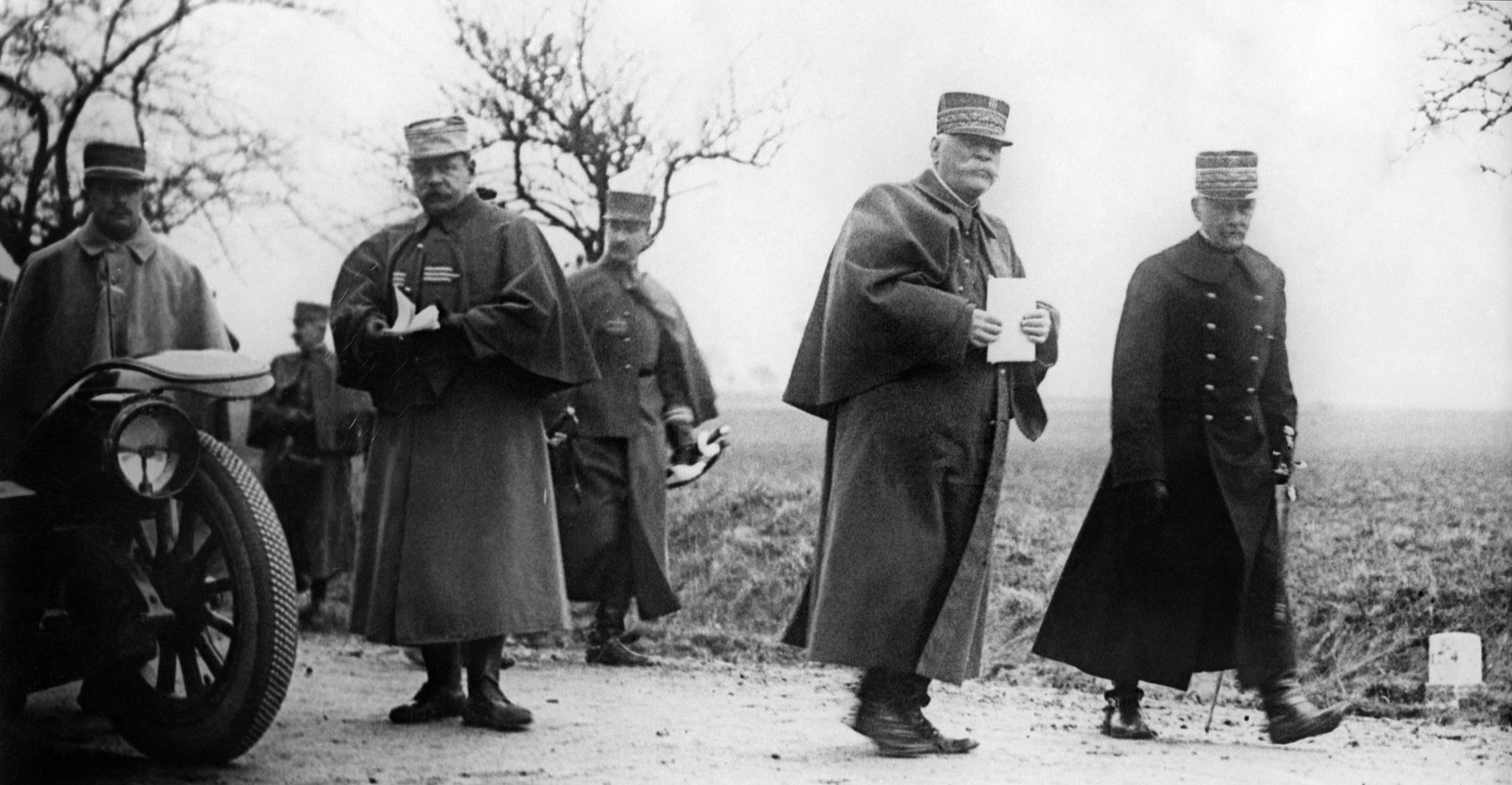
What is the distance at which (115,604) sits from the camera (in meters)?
4.02

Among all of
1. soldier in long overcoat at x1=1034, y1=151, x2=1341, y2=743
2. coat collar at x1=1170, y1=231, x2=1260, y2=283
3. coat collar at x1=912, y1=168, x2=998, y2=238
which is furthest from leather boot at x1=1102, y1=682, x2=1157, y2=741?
coat collar at x1=912, y1=168, x2=998, y2=238

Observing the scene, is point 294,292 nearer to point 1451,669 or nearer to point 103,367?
point 103,367

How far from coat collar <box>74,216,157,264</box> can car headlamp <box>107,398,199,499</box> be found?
1.02m

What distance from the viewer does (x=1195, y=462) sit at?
4953mm

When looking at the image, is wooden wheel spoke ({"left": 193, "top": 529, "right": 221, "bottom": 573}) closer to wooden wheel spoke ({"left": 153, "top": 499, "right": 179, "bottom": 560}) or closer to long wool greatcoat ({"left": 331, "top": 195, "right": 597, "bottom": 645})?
wooden wheel spoke ({"left": 153, "top": 499, "right": 179, "bottom": 560})

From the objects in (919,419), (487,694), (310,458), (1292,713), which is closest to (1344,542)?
(1292,713)

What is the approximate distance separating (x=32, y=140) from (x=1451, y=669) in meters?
4.32

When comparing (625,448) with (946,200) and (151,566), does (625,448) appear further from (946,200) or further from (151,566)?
(151,566)

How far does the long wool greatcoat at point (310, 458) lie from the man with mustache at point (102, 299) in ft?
7.56

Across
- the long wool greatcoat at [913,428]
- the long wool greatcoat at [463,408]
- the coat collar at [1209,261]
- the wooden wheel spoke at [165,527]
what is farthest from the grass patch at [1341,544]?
the wooden wheel spoke at [165,527]

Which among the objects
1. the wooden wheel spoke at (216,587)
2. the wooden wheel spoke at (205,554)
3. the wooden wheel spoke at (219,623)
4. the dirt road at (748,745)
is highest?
the wooden wheel spoke at (205,554)

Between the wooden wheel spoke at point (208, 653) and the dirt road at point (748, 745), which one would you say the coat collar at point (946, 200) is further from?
the wooden wheel spoke at point (208, 653)

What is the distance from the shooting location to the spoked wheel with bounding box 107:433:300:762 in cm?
395

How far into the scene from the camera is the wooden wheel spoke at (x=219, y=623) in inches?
159
